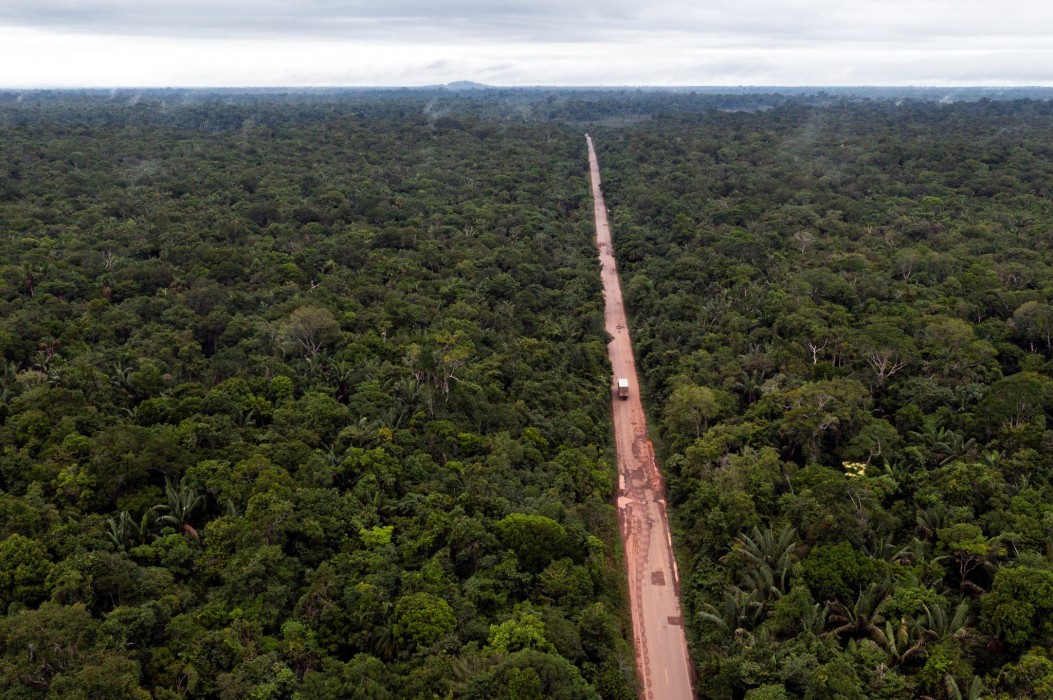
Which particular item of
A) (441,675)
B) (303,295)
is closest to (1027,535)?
(441,675)

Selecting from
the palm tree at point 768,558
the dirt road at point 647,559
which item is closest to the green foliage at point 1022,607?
the palm tree at point 768,558

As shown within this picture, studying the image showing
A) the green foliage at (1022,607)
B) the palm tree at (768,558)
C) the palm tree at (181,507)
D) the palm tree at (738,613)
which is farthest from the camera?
the palm tree at (181,507)

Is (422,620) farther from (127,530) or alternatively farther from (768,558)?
(768,558)

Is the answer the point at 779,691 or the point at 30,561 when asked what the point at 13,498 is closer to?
the point at 30,561

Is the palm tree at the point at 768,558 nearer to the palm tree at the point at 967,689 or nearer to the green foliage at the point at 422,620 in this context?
the palm tree at the point at 967,689

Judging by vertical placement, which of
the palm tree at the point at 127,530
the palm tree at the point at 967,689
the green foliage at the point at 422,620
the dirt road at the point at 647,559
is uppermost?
the palm tree at the point at 127,530

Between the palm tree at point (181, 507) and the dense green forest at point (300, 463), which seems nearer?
the dense green forest at point (300, 463)

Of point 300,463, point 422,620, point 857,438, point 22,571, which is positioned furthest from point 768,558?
point 22,571
